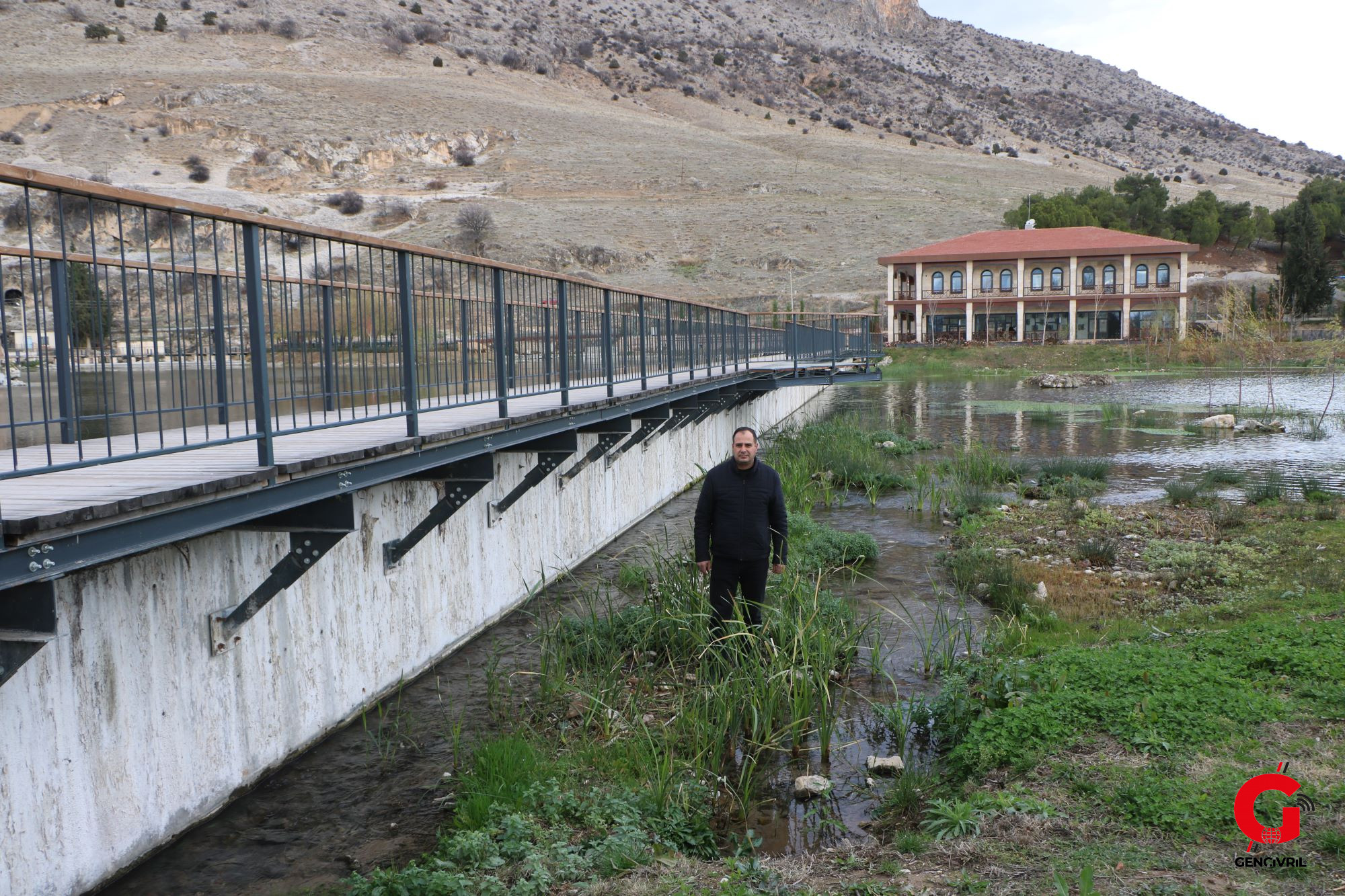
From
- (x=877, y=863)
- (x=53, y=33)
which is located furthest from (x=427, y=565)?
(x=53, y=33)

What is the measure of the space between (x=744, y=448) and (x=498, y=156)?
91.4 meters

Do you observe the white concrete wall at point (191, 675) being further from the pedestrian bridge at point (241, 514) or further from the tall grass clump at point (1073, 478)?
the tall grass clump at point (1073, 478)

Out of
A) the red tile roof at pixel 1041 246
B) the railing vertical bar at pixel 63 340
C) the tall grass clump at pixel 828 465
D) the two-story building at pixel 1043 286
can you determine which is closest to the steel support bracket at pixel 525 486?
the railing vertical bar at pixel 63 340

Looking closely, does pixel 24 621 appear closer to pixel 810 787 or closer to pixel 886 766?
pixel 810 787

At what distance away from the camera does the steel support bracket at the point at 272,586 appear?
5762 mm

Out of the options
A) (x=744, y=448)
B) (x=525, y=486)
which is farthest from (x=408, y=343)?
(x=525, y=486)

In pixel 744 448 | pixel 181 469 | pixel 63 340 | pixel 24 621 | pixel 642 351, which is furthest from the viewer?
pixel 642 351

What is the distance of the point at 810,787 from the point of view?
623 cm

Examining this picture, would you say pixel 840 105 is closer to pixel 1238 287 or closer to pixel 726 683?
pixel 1238 287

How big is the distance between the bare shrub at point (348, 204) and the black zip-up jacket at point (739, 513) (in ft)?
246

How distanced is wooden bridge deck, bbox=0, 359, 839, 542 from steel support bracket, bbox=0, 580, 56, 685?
0.99ft

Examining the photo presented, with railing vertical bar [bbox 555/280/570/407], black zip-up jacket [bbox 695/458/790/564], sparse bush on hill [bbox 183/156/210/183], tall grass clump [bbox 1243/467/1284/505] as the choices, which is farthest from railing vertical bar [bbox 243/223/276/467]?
sparse bush on hill [bbox 183/156/210/183]

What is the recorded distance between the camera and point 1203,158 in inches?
5049

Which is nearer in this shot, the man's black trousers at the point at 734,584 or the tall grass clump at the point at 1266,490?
the man's black trousers at the point at 734,584
